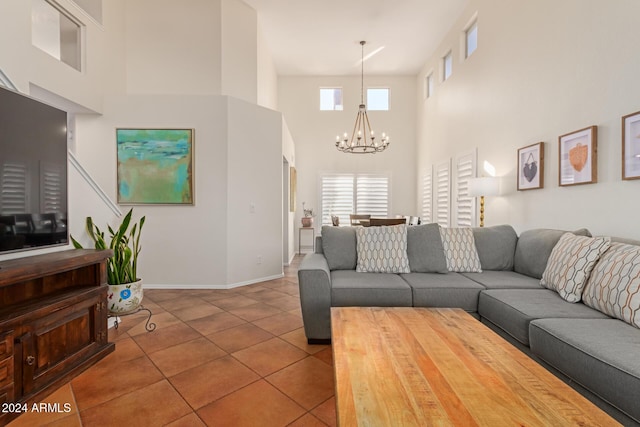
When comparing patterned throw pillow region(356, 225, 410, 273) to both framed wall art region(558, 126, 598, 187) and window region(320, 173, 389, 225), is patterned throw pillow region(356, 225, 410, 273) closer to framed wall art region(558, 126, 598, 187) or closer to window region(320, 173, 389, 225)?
framed wall art region(558, 126, 598, 187)

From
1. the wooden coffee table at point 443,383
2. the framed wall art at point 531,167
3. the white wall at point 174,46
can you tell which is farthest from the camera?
the white wall at point 174,46

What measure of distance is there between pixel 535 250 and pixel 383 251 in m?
1.29

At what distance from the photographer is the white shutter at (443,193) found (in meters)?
5.48

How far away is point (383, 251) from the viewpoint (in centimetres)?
297

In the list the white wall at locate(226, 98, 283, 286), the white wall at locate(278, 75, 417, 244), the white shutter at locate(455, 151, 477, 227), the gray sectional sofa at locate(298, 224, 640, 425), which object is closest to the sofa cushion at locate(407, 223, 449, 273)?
the gray sectional sofa at locate(298, 224, 640, 425)

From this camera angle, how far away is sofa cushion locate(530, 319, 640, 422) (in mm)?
1229

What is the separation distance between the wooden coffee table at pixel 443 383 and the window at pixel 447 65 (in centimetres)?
517

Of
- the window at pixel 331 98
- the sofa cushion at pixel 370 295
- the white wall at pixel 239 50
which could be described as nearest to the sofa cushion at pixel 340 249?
the sofa cushion at pixel 370 295

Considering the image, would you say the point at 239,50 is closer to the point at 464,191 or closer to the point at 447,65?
the point at 447,65

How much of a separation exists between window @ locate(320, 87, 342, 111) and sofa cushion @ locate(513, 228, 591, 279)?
541cm

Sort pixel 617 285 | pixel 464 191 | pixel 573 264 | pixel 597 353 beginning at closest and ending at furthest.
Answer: pixel 597 353
pixel 617 285
pixel 573 264
pixel 464 191

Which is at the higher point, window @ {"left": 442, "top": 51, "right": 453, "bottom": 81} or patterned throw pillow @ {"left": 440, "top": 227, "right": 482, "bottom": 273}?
window @ {"left": 442, "top": 51, "right": 453, "bottom": 81}

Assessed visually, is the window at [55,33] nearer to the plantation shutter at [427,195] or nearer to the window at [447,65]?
the window at [447,65]

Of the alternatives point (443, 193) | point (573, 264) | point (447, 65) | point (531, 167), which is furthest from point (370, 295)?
point (447, 65)
